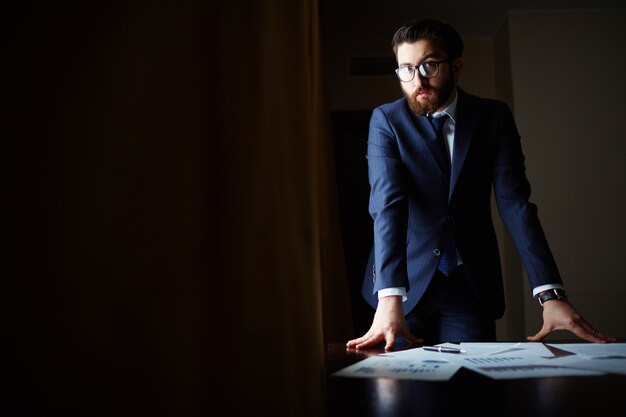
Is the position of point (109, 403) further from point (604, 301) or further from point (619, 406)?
point (604, 301)

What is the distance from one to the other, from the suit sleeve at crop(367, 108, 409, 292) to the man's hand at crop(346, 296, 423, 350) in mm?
55

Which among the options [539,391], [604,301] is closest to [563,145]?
[604,301]

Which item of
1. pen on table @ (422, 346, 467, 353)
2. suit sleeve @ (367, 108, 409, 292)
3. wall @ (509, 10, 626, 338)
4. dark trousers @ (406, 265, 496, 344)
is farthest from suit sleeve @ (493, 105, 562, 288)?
wall @ (509, 10, 626, 338)

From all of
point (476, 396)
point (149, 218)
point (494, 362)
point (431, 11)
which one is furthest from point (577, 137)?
point (149, 218)

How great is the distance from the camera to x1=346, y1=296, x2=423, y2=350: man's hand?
0.98 metres

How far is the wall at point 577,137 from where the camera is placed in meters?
3.66

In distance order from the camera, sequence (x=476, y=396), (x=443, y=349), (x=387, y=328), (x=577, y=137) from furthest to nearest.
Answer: (x=577, y=137) < (x=387, y=328) < (x=443, y=349) < (x=476, y=396)

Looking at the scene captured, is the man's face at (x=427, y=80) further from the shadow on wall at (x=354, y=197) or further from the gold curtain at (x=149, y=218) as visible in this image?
the shadow on wall at (x=354, y=197)

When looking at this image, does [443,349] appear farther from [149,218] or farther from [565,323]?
[149,218]

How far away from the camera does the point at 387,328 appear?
100cm

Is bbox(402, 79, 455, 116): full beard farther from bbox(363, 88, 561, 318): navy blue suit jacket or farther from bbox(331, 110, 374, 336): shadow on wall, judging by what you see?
bbox(331, 110, 374, 336): shadow on wall

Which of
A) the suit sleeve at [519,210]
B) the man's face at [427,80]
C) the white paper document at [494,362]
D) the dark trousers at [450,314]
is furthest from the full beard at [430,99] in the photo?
the white paper document at [494,362]

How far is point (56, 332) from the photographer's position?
14.7 inches

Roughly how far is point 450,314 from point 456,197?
0.98ft
